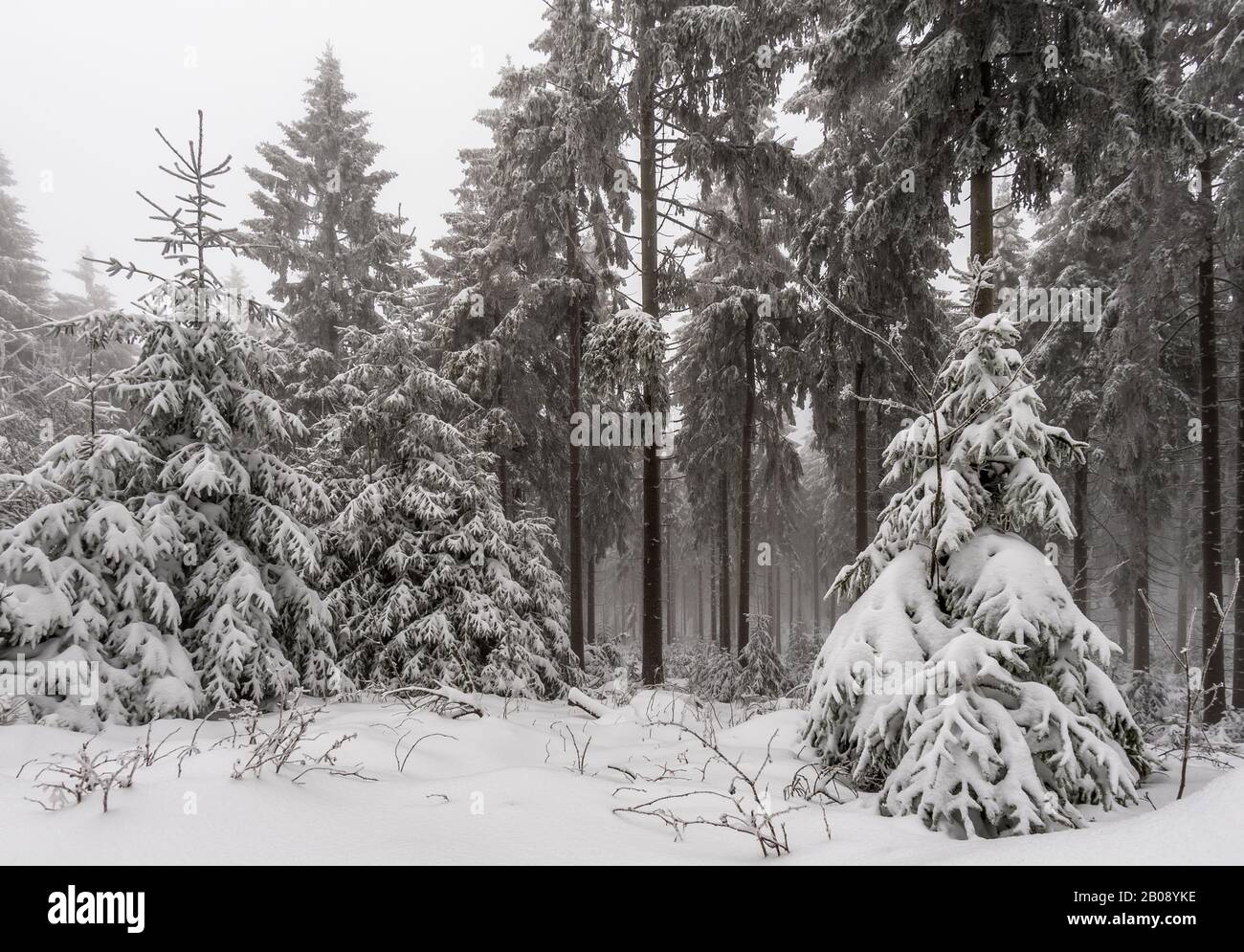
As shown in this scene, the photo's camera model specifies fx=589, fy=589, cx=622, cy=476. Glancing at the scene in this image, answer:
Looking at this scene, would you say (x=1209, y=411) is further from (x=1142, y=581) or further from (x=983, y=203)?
(x=1142, y=581)

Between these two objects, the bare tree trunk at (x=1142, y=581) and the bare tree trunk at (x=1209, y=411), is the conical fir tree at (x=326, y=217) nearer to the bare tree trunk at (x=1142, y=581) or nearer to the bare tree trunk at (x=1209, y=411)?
the bare tree trunk at (x=1209, y=411)

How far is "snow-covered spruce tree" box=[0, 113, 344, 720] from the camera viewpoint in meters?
5.46

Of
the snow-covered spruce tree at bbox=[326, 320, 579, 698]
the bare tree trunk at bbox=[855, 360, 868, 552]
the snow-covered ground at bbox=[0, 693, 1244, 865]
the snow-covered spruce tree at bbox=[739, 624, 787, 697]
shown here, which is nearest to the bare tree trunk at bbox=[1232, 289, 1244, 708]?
the bare tree trunk at bbox=[855, 360, 868, 552]

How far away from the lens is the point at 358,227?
53.5 feet

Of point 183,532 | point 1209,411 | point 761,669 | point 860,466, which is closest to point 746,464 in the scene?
point 860,466

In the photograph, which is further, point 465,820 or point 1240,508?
point 1240,508

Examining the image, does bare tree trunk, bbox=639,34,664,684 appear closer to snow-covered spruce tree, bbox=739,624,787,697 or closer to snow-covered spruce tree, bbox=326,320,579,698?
snow-covered spruce tree, bbox=326,320,579,698

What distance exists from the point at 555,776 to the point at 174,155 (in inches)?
324

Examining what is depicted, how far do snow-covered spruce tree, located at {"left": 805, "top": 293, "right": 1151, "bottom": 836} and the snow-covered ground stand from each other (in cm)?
31

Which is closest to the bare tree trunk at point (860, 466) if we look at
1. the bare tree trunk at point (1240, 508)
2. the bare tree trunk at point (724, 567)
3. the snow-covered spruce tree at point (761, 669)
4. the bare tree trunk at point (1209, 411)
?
the snow-covered spruce tree at point (761, 669)

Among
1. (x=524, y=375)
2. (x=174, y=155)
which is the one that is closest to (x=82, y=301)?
(x=524, y=375)

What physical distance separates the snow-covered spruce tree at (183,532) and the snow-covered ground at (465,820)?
1364mm

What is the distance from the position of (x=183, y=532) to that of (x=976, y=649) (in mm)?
7554

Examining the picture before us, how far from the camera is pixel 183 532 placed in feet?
21.2
